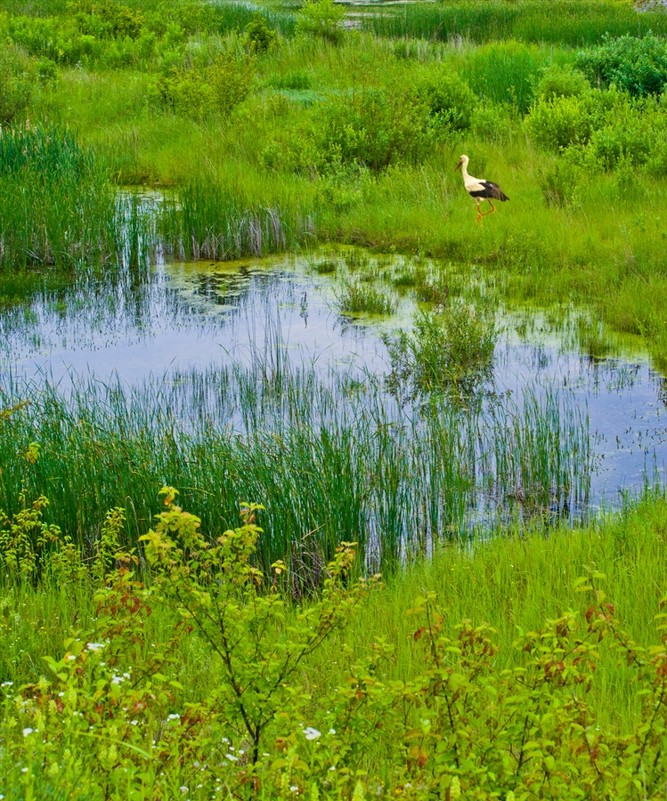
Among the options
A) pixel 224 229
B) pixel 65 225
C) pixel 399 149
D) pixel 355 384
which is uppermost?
pixel 399 149

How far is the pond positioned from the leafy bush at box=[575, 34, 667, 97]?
7393 mm

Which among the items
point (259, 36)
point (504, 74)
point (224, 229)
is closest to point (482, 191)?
point (224, 229)

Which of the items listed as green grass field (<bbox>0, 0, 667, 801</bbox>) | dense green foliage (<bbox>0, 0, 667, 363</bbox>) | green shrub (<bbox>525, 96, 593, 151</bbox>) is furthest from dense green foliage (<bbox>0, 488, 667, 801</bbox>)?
green shrub (<bbox>525, 96, 593, 151</bbox>)

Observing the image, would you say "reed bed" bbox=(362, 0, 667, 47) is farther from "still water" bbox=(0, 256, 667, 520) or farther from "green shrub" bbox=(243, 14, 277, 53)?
"still water" bbox=(0, 256, 667, 520)

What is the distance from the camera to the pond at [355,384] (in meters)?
6.01

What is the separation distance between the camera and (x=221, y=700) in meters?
3.09

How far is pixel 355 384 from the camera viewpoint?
7820 mm

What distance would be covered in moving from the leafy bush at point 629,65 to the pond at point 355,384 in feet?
24.3

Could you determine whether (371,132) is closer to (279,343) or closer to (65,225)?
(65,225)

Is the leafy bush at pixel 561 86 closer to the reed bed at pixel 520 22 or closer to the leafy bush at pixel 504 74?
the leafy bush at pixel 504 74

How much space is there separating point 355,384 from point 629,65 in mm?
10986

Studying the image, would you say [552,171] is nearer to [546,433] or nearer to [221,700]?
[546,433]

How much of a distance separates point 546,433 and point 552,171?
658 cm

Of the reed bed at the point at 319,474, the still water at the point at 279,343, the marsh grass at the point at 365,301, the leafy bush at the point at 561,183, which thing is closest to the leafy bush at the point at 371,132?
the leafy bush at the point at 561,183
